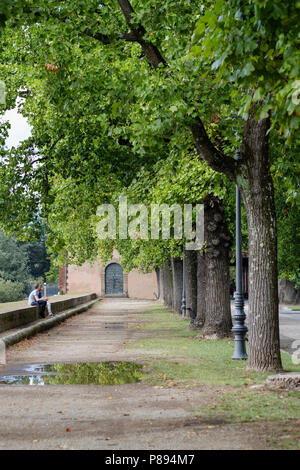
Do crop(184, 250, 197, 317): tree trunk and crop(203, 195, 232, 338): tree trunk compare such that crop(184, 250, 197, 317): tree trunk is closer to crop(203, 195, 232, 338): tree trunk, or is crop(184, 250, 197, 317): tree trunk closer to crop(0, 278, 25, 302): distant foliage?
crop(203, 195, 232, 338): tree trunk

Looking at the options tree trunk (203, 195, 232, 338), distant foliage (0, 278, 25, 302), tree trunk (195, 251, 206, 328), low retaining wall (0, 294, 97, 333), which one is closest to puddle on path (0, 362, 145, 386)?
low retaining wall (0, 294, 97, 333)

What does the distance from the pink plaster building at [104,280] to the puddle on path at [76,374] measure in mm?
59059

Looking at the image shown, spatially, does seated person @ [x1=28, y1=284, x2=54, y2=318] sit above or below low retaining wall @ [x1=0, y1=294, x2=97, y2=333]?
above

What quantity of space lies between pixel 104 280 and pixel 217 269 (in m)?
56.0

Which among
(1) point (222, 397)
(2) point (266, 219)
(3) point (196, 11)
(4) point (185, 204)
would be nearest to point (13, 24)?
(3) point (196, 11)

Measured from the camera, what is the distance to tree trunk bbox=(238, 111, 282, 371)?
12.0 metres

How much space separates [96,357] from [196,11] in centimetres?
750

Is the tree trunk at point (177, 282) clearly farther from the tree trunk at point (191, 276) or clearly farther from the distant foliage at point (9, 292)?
the distant foliage at point (9, 292)

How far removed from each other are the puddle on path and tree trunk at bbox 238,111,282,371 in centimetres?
221

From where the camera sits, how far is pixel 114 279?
75250 millimetres

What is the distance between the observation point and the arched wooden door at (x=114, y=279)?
75.0 meters

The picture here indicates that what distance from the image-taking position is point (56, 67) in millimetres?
16625

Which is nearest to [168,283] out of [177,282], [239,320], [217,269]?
[177,282]
